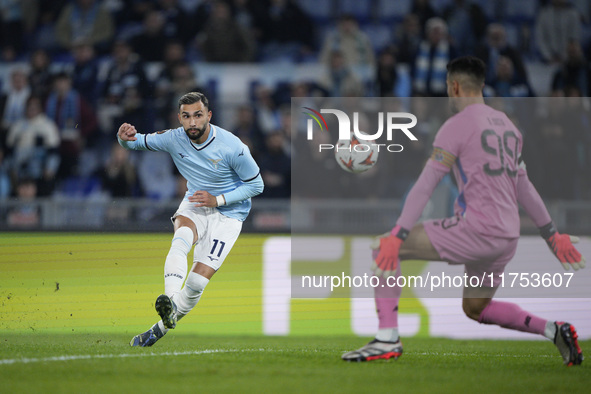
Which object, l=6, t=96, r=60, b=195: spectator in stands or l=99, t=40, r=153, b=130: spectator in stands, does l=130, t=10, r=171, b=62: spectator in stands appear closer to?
l=99, t=40, r=153, b=130: spectator in stands

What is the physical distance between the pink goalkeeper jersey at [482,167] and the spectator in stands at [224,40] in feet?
26.3

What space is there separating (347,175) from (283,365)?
3073mm

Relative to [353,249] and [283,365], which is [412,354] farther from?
[353,249]

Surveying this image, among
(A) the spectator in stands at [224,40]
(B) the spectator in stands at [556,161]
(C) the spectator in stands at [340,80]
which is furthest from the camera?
(A) the spectator in stands at [224,40]

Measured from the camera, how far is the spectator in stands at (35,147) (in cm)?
1207

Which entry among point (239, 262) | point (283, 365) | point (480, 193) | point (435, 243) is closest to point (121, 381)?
point (283, 365)

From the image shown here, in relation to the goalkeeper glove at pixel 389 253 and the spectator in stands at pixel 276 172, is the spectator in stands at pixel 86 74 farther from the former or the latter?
the goalkeeper glove at pixel 389 253

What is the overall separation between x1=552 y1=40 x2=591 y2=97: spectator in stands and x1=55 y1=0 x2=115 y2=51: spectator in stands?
22.7ft

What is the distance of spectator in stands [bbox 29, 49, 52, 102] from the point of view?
1304 cm

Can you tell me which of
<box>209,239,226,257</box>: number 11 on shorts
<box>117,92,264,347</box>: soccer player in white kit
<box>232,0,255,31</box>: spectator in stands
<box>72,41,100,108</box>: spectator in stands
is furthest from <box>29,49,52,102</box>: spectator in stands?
<box>209,239,226,257</box>: number 11 on shorts

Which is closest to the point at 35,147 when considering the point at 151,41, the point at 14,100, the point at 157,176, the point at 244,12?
the point at 14,100

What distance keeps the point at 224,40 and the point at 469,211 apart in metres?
8.40

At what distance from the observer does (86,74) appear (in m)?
13.2

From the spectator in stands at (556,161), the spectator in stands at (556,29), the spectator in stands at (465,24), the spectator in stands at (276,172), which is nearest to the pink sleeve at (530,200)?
the spectator in stands at (556,161)
